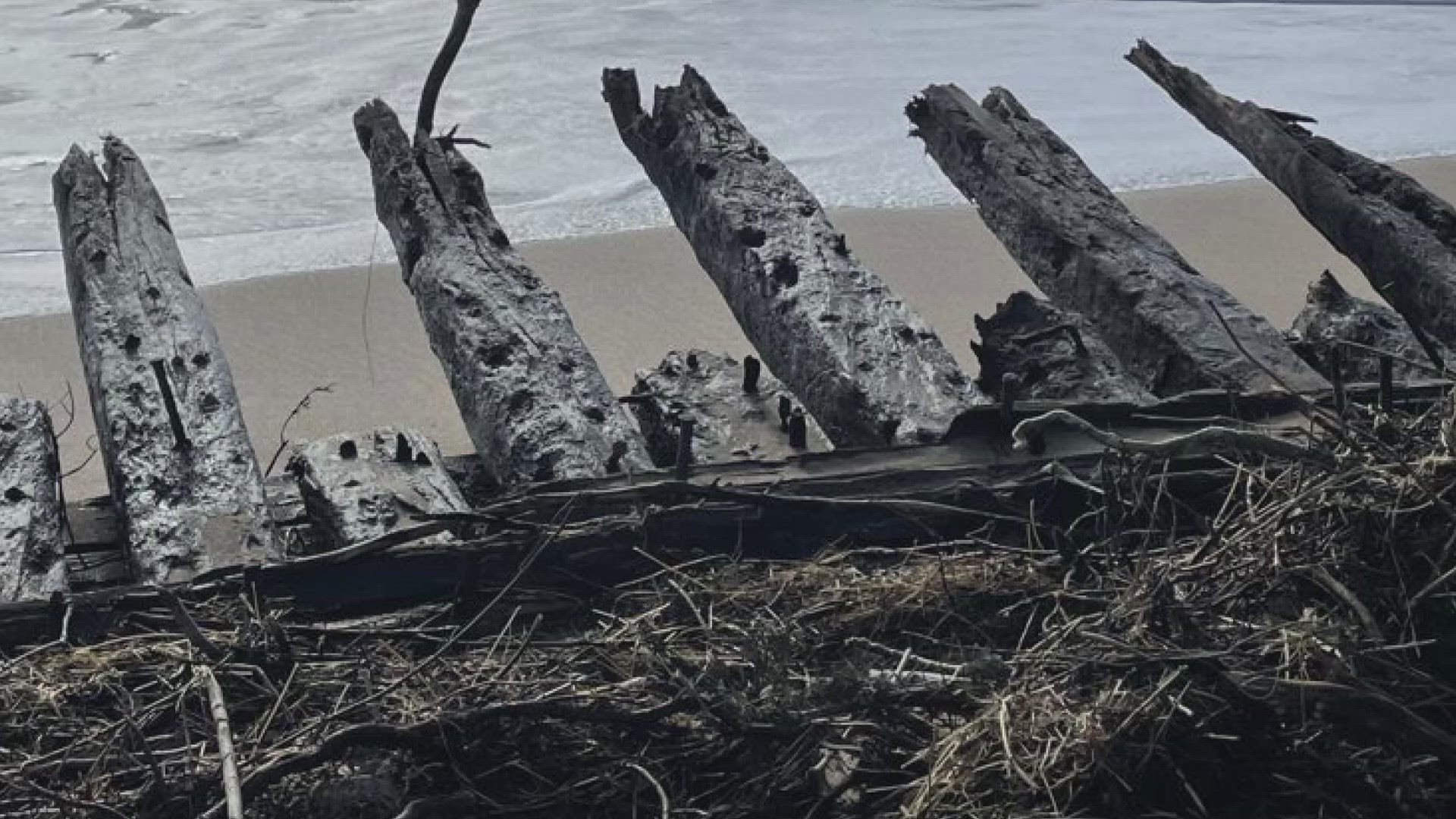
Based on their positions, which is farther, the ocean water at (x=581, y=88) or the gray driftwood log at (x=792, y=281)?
the ocean water at (x=581, y=88)

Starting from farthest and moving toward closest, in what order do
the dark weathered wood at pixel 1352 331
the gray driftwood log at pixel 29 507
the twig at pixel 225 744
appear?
the dark weathered wood at pixel 1352 331, the gray driftwood log at pixel 29 507, the twig at pixel 225 744

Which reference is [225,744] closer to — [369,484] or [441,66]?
[369,484]

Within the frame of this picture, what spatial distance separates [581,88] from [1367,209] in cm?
861

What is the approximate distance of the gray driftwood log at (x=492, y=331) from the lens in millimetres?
3582

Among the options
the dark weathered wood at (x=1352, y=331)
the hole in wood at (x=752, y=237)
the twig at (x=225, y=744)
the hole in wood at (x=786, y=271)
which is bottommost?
the twig at (x=225, y=744)

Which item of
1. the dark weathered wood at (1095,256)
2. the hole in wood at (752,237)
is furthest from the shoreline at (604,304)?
the hole in wood at (752,237)

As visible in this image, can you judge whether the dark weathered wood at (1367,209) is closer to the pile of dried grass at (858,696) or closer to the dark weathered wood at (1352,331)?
the dark weathered wood at (1352,331)

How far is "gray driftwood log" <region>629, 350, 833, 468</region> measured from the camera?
12.4ft

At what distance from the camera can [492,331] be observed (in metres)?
3.89

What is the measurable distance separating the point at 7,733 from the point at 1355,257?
10.1 feet

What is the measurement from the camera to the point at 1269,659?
2.66 meters

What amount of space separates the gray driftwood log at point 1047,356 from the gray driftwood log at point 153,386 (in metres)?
1.48

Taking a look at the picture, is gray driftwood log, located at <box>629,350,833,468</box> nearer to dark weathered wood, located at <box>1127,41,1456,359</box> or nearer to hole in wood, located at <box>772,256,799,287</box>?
hole in wood, located at <box>772,256,799,287</box>

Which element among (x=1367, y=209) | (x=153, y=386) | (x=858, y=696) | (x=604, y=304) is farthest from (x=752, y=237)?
(x=604, y=304)
